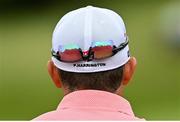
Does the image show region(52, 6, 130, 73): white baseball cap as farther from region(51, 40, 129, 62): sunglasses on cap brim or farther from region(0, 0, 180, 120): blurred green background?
region(0, 0, 180, 120): blurred green background

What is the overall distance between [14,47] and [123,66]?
192 inches


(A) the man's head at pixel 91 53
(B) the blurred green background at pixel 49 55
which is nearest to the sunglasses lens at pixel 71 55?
(A) the man's head at pixel 91 53

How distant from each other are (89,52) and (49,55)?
4542mm

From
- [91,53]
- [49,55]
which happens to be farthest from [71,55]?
[49,55]

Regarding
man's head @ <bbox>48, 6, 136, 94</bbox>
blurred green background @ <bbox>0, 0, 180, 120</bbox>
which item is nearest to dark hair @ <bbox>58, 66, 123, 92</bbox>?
man's head @ <bbox>48, 6, 136, 94</bbox>

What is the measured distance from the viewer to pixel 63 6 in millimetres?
6422

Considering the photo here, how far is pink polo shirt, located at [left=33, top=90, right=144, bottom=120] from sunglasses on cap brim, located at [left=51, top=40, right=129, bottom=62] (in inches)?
3.0

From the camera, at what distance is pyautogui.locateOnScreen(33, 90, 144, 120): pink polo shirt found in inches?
41.1

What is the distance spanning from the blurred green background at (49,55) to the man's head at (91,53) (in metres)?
3.49

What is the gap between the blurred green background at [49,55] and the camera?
16.5 ft

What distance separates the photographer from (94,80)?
1.09 meters

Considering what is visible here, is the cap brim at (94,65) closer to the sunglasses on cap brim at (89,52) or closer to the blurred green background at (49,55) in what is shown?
the sunglasses on cap brim at (89,52)

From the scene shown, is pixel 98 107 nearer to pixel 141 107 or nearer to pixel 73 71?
pixel 73 71

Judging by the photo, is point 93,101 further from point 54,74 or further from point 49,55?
point 49,55
